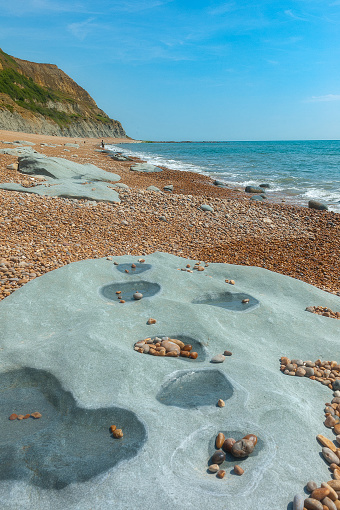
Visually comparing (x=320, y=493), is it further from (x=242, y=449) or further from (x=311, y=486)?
(x=242, y=449)

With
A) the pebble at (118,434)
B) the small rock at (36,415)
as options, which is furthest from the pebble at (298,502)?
the small rock at (36,415)

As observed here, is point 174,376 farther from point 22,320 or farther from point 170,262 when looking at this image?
point 170,262

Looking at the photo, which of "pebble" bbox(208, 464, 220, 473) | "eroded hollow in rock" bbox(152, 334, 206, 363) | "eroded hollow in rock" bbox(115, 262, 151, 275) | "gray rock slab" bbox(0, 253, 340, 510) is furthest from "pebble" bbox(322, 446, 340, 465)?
"eroded hollow in rock" bbox(115, 262, 151, 275)

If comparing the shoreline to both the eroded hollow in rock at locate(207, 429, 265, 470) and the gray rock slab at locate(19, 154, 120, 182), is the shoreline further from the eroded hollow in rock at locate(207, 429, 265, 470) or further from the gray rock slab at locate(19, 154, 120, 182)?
the eroded hollow in rock at locate(207, 429, 265, 470)

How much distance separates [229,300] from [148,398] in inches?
83.2

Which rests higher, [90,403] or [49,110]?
[49,110]

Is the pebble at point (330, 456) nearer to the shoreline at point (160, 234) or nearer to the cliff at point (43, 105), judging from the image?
the shoreline at point (160, 234)

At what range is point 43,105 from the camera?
208 feet

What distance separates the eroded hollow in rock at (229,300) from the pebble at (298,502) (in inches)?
92.8

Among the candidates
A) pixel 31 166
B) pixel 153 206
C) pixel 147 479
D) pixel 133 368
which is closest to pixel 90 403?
pixel 133 368

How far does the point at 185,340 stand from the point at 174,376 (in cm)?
61

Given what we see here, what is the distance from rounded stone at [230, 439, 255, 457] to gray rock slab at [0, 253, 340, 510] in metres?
0.05

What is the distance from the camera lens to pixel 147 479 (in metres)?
1.83

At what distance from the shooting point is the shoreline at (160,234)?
553cm
